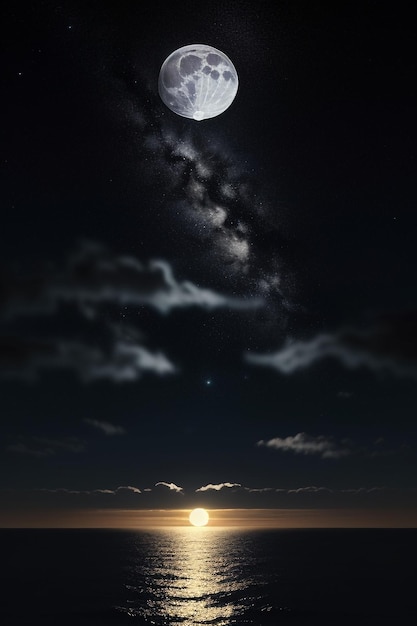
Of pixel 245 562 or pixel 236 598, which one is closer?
pixel 236 598

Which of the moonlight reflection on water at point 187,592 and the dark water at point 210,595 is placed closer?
the dark water at point 210,595

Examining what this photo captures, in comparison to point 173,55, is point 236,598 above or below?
below

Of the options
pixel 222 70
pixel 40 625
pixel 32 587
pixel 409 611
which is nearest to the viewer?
pixel 222 70

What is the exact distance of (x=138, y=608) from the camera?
88562 millimetres

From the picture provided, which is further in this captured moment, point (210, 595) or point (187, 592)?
point (187, 592)

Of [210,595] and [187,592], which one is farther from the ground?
[210,595]

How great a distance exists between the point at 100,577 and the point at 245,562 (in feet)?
192

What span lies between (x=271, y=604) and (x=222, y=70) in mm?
92864

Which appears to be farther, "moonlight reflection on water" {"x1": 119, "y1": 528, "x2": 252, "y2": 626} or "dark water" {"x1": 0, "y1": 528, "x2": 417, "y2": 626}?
"moonlight reflection on water" {"x1": 119, "y1": 528, "x2": 252, "y2": 626}

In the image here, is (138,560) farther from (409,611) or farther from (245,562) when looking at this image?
(409,611)

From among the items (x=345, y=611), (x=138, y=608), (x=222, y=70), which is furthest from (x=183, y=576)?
(x=222, y=70)

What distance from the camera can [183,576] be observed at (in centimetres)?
13538

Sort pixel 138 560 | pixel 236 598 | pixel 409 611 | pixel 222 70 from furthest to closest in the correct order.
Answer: pixel 138 560 → pixel 236 598 → pixel 409 611 → pixel 222 70

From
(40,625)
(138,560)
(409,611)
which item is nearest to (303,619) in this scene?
(409,611)
